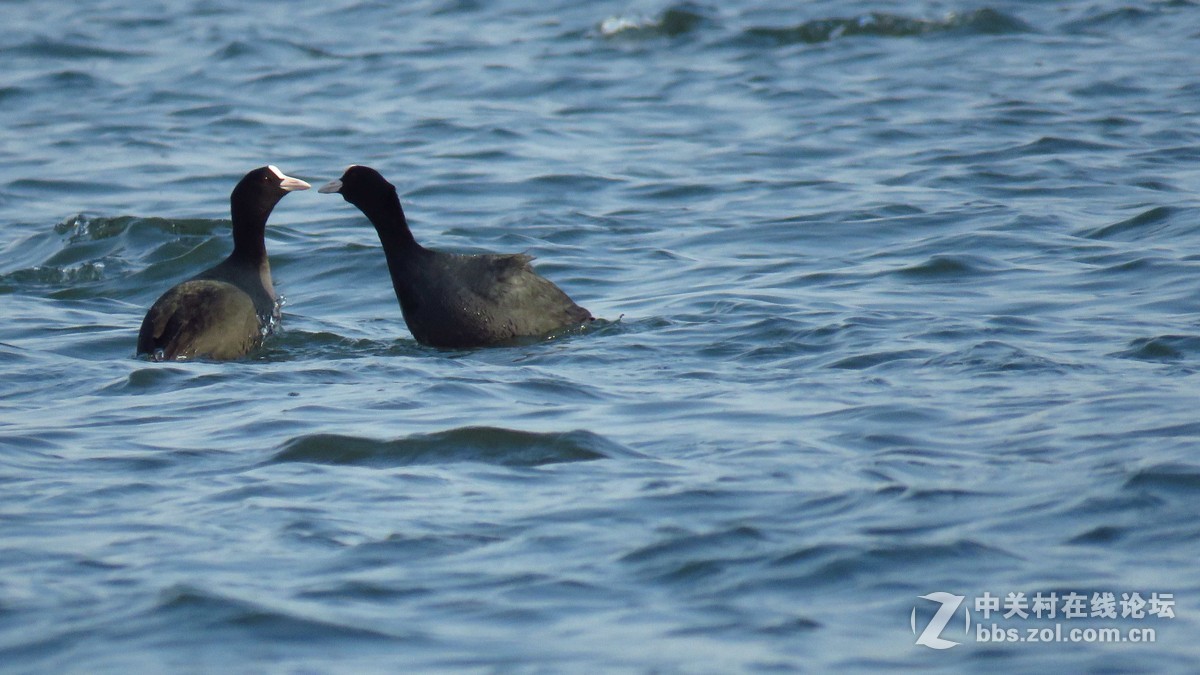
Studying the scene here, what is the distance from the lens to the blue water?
533 cm

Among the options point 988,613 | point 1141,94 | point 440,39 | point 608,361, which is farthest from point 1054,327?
point 440,39

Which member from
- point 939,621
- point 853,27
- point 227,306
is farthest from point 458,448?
point 853,27

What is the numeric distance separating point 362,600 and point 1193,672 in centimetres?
254

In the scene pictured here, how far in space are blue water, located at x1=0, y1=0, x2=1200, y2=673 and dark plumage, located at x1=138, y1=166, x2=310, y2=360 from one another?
201 mm

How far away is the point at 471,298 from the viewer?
9500 mm

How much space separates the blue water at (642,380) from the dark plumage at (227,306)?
0.20 meters

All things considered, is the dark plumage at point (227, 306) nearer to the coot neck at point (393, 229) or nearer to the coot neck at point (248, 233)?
the coot neck at point (248, 233)

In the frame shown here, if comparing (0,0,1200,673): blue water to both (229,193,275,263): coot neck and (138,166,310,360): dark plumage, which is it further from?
(229,193,275,263): coot neck

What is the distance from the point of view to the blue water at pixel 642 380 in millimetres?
5332

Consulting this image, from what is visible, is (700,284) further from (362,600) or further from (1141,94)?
(1141,94)

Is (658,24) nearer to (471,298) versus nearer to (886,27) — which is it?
(886,27)

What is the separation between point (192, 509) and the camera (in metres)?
6.40

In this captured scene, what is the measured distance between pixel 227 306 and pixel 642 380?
2.58m

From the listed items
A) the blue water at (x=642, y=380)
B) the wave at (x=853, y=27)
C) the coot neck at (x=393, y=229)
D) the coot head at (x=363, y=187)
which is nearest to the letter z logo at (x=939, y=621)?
the blue water at (x=642, y=380)
